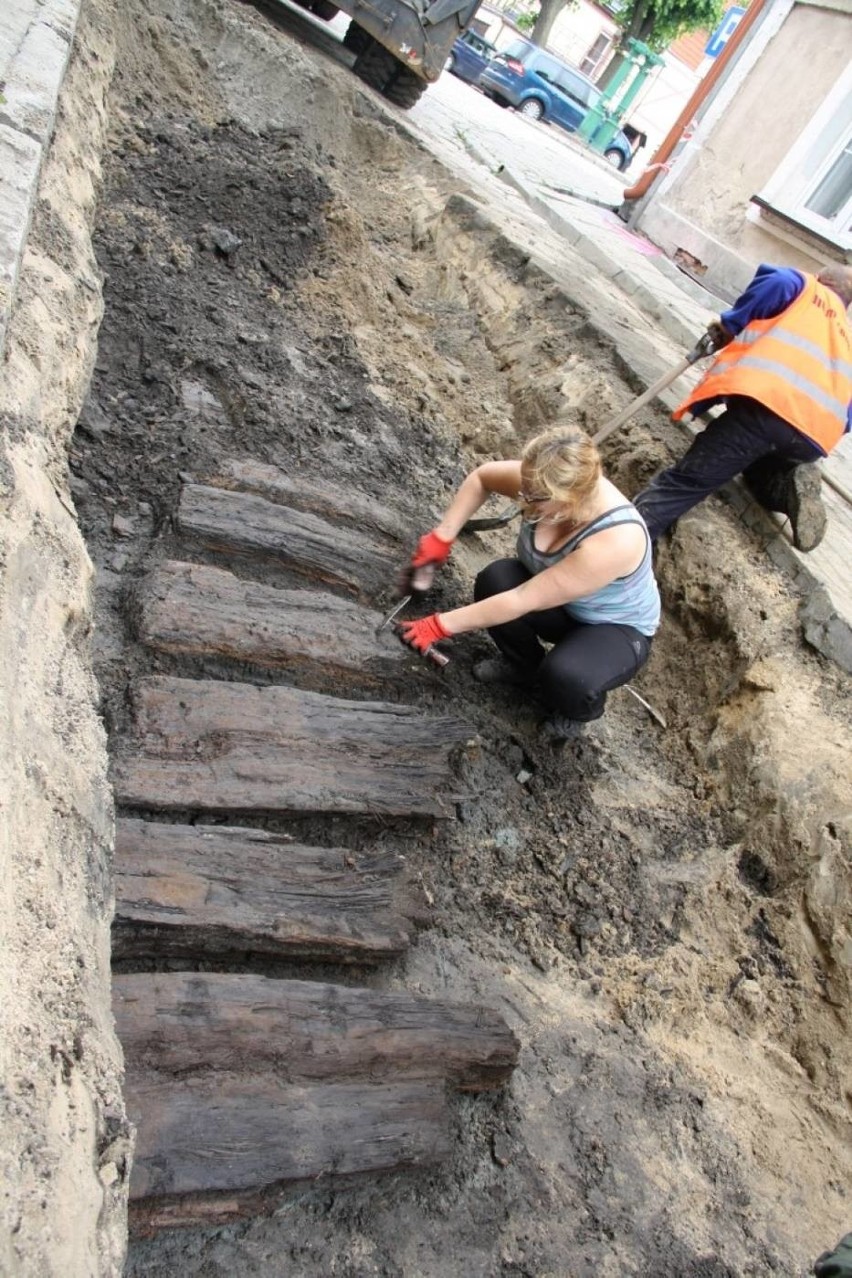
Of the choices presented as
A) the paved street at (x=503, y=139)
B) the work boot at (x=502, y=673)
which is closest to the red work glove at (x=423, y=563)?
the work boot at (x=502, y=673)

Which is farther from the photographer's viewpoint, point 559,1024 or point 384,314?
point 384,314

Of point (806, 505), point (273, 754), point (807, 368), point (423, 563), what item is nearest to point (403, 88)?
point (807, 368)

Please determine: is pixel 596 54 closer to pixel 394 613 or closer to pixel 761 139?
pixel 761 139

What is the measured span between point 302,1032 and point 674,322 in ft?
20.0

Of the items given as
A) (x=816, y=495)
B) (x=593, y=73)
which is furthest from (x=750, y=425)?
(x=593, y=73)

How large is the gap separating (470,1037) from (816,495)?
2.85m

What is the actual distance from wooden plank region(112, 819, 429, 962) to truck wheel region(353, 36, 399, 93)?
8.43 metres

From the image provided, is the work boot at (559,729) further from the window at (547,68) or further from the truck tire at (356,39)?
the window at (547,68)

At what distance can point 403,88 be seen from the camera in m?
8.30

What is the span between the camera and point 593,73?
3950 cm

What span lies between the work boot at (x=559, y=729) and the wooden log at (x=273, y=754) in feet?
2.07

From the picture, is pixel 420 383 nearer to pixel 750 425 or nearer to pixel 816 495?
pixel 750 425

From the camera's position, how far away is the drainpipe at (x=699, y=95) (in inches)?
344

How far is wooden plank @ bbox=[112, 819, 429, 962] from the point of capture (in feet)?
5.82
